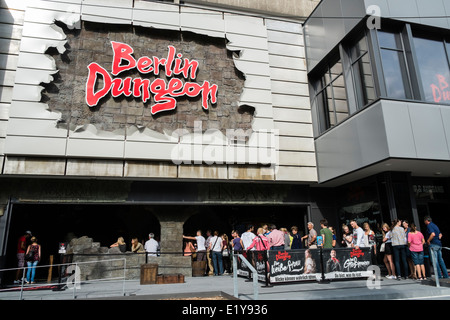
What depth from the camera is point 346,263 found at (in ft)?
34.6

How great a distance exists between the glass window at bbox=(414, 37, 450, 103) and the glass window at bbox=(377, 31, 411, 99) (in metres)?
0.66

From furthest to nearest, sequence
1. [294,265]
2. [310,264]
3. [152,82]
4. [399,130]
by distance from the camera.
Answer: [152,82] → [399,130] → [310,264] → [294,265]

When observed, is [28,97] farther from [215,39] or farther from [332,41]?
[332,41]

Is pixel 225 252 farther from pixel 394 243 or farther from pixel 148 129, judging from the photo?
pixel 394 243

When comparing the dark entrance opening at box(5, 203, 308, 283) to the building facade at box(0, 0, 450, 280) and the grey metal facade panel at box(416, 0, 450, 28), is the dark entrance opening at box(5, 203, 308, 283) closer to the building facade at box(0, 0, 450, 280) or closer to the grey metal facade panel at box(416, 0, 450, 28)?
the building facade at box(0, 0, 450, 280)

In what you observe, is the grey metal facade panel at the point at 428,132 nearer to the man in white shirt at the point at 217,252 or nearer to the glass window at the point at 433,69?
the glass window at the point at 433,69

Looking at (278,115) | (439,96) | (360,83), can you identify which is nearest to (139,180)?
(278,115)

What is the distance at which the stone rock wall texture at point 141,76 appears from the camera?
13.5 metres

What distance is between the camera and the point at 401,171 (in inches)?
517

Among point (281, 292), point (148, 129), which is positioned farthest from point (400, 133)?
point (148, 129)

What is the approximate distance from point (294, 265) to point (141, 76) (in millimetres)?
10012

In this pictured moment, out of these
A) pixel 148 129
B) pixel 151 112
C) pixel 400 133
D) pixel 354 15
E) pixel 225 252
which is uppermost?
pixel 354 15

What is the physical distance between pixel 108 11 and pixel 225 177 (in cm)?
910

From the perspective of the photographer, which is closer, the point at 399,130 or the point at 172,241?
the point at 399,130
